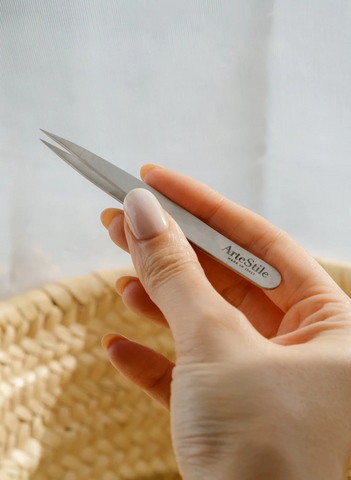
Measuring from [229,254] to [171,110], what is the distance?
26cm

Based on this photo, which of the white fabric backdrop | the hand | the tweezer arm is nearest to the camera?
the hand

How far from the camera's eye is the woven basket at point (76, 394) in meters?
0.49

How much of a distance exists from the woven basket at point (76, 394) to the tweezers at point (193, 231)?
18 centimetres

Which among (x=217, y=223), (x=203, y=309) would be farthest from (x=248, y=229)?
(x=203, y=309)

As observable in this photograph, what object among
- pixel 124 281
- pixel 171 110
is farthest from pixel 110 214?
pixel 171 110

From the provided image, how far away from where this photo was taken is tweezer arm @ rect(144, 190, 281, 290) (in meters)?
0.35

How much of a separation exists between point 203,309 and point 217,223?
0.63ft

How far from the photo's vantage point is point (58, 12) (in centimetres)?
47

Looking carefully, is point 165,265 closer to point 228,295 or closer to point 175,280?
point 175,280

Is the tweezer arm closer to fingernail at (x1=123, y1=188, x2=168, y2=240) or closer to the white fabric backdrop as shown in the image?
fingernail at (x1=123, y1=188, x2=168, y2=240)

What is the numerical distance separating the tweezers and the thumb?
66 millimetres

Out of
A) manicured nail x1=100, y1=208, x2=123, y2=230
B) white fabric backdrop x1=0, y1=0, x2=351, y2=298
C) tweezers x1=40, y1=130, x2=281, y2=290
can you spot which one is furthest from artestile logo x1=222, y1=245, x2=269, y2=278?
white fabric backdrop x1=0, y1=0, x2=351, y2=298

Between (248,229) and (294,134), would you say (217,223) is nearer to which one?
(248,229)

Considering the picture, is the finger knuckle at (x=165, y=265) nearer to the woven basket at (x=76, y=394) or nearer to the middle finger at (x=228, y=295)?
the middle finger at (x=228, y=295)
